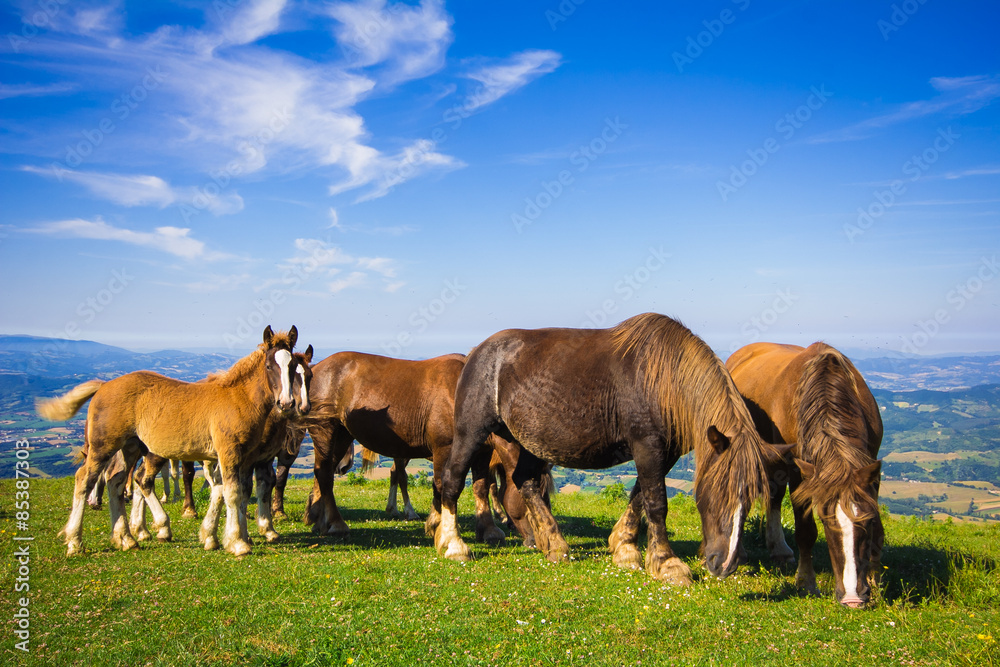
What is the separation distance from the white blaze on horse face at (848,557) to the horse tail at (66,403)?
1033 cm

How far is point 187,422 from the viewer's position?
28.8 ft

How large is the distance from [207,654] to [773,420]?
704 centimetres

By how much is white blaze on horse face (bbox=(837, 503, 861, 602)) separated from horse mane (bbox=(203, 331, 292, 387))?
24.3ft

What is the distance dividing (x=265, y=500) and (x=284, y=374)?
311 centimetres

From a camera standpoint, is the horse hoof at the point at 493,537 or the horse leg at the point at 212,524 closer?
the horse leg at the point at 212,524

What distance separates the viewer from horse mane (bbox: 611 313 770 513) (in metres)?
6.29

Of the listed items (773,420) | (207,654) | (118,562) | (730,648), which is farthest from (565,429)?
(118,562)

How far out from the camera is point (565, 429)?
8.09m

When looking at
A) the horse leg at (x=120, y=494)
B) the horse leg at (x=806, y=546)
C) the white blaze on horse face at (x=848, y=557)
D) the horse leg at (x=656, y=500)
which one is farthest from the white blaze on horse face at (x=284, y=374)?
the white blaze on horse face at (x=848, y=557)

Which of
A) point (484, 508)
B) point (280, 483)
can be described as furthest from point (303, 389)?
point (280, 483)

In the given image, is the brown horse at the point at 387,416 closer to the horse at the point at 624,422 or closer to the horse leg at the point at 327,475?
the horse leg at the point at 327,475

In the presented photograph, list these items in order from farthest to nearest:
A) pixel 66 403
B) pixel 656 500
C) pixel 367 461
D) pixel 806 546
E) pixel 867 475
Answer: pixel 367 461 → pixel 66 403 → pixel 656 500 → pixel 806 546 → pixel 867 475

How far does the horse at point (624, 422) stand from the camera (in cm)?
641

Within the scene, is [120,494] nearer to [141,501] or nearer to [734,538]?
[141,501]
